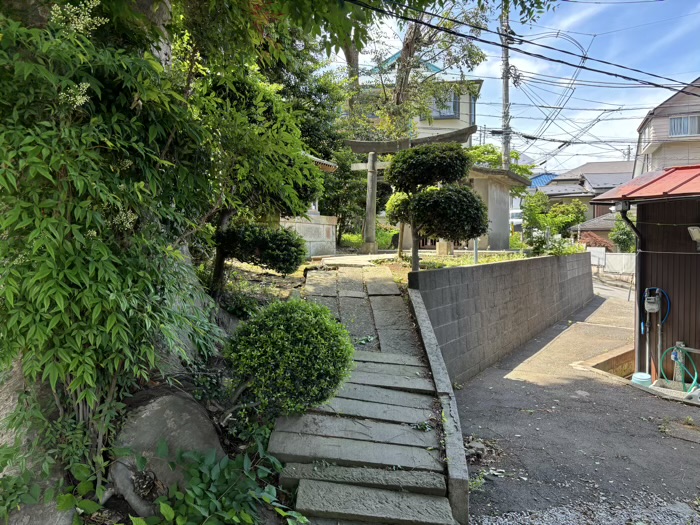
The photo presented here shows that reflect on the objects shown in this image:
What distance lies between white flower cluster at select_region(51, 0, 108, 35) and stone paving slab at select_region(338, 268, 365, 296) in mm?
4582

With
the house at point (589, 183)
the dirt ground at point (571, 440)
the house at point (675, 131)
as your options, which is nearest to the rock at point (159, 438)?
the dirt ground at point (571, 440)

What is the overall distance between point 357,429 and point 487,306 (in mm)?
5171

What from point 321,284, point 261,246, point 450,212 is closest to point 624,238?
point 450,212

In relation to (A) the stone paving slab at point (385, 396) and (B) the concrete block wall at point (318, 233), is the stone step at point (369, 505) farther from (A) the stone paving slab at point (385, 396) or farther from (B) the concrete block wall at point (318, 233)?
(B) the concrete block wall at point (318, 233)

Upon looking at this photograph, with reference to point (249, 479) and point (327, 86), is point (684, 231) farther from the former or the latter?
point (327, 86)

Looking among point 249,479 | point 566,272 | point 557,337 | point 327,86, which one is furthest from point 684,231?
point 327,86

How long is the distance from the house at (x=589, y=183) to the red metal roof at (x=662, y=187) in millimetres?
25988

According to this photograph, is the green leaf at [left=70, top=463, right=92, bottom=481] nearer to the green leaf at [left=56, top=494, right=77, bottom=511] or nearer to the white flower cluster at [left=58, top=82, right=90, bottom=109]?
the green leaf at [left=56, top=494, right=77, bottom=511]

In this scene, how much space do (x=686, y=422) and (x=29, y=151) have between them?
23.1ft

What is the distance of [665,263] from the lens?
7312 mm

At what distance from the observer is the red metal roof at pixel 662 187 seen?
21.7 feet

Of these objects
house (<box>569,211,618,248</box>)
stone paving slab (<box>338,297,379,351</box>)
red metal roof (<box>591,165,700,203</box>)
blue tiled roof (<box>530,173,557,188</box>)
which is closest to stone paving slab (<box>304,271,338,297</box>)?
stone paving slab (<box>338,297,379,351</box>)

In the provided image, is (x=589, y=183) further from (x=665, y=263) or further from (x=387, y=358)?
(x=387, y=358)

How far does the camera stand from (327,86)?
11422mm
